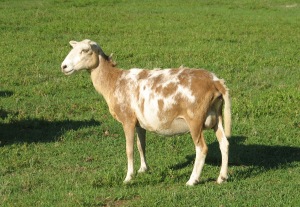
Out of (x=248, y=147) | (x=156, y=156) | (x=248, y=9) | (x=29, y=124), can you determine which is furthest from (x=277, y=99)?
(x=248, y=9)

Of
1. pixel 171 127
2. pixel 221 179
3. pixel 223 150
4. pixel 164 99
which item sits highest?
pixel 164 99

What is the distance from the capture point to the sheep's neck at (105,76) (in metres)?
9.81

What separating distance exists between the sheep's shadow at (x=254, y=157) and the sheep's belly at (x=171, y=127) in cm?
118

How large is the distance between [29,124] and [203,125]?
498 centimetres

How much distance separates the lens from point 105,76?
9859 mm

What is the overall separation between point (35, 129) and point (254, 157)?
4.36 metres

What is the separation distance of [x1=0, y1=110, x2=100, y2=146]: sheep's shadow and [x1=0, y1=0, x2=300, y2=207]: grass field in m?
0.02

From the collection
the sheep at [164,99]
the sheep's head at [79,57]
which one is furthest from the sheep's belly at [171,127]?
the sheep's head at [79,57]

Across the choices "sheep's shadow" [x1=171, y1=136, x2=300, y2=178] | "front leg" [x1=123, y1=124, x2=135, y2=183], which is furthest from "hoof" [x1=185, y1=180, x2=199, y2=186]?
"sheep's shadow" [x1=171, y1=136, x2=300, y2=178]

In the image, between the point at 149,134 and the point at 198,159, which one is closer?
the point at 198,159

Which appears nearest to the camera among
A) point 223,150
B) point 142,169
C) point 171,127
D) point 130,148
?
point 171,127

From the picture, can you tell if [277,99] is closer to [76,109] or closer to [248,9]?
[76,109]

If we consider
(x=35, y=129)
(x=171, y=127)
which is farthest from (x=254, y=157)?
(x=35, y=129)

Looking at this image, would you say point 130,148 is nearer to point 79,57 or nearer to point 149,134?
point 79,57
